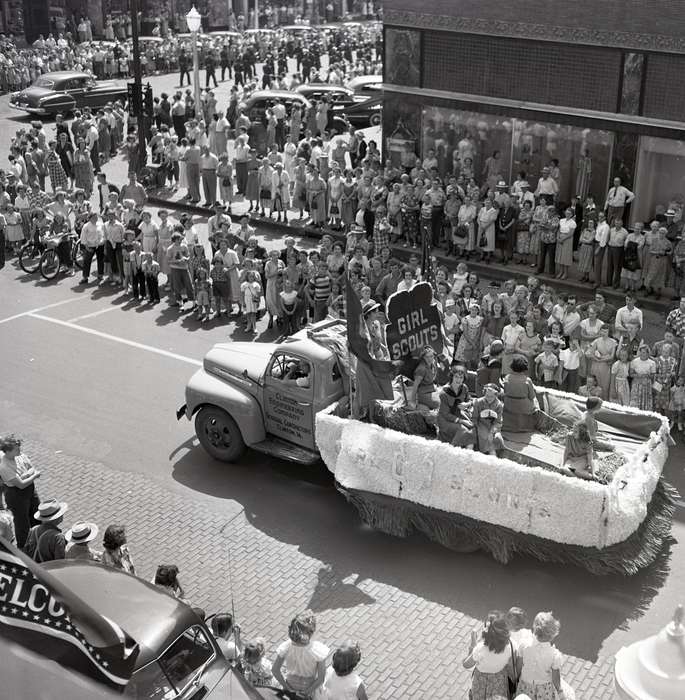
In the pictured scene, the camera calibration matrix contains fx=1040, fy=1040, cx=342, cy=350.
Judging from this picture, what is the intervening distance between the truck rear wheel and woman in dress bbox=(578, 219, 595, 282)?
27.9 ft

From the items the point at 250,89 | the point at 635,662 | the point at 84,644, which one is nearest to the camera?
the point at 635,662

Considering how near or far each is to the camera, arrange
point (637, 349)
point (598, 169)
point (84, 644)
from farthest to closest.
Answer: point (598, 169)
point (637, 349)
point (84, 644)

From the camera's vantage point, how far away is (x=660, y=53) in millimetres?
18828

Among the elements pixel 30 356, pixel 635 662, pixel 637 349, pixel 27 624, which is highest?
pixel 635 662

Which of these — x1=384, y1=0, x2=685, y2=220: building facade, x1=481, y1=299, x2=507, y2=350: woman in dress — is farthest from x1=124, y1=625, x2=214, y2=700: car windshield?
x1=384, y1=0, x2=685, y2=220: building facade

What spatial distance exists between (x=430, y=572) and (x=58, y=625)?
5240mm

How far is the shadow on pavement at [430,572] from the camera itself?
416 inches

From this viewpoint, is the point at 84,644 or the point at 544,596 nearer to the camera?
the point at 84,644

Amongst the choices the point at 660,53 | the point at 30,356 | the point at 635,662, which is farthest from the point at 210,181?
the point at 635,662

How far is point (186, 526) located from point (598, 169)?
39.9 ft

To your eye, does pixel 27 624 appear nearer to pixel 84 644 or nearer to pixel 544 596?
pixel 84 644

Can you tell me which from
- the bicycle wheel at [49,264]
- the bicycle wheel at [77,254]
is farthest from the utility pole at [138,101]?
the bicycle wheel at [49,264]

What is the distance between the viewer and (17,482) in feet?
36.8

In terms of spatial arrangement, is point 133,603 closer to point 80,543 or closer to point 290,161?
point 80,543
